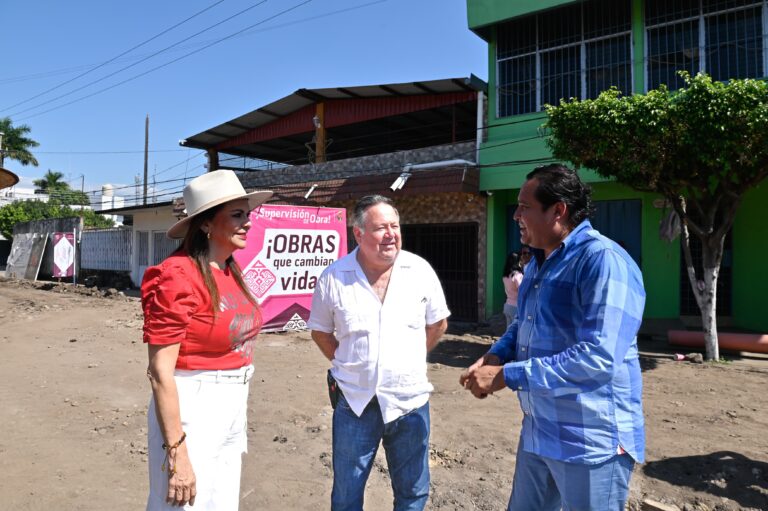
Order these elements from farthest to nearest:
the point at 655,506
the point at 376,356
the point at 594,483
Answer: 1. the point at 655,506
2. the point at 376,356
3. the point at 594,483

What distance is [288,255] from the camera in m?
9.10

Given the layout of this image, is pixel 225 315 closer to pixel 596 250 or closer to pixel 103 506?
pixel 596 250

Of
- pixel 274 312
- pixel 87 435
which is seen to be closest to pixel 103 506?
pixel 87 435

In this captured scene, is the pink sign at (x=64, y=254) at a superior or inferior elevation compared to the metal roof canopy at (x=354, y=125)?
inferior

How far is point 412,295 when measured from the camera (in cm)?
256

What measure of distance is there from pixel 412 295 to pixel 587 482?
3.63ft

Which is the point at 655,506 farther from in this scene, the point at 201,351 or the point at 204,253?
the point at 204,253

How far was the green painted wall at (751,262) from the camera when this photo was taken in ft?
33.3

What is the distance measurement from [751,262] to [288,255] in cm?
877

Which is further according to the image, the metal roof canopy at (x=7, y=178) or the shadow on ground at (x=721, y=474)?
the shadow on ground at (x=721, y=474)

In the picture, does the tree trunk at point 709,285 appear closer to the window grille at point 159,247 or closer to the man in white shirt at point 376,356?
the man in white shirt at point 376,356

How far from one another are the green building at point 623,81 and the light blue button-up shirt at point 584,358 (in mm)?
9701

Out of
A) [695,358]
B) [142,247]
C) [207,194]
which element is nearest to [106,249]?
[142,247]

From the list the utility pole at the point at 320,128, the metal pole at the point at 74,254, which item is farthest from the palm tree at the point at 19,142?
the utility pole at the point at 320,128
